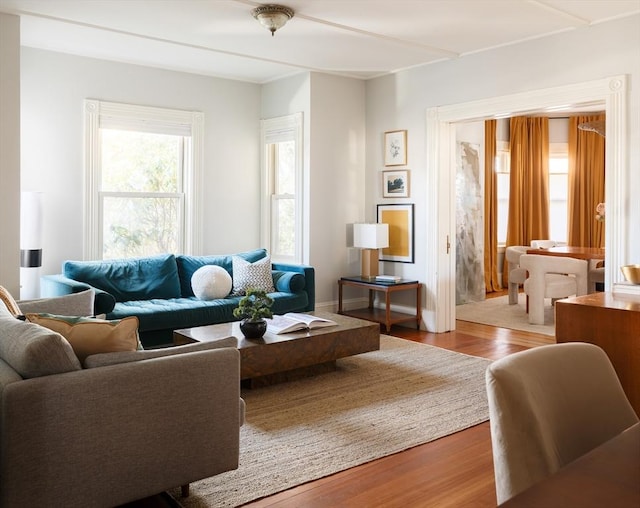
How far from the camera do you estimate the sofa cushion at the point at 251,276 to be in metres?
5.71

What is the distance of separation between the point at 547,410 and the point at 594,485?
34cm

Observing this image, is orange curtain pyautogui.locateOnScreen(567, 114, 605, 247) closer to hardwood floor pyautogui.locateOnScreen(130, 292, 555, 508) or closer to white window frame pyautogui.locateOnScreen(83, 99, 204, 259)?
white window frame pyautogui.locateOnScreen(83, 99, 204, 259)

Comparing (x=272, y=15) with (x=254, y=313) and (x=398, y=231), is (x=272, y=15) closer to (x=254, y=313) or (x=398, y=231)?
(x=254, y=313)

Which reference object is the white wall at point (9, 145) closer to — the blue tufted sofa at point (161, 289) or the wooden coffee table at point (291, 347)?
the blue tufted sofa at point (161, 289)

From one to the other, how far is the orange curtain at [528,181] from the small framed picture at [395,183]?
3446 millimetres

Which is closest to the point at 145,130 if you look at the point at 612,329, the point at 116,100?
the point at 116,100

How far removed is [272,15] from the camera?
433cm

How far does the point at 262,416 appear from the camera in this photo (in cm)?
356

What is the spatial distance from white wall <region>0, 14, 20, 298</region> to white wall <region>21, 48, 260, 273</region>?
0.90m

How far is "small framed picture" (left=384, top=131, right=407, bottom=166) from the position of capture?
6.27 meters

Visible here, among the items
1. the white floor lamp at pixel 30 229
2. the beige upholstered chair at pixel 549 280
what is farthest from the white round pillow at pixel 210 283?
the beige upholstered chair at pixel 549 280

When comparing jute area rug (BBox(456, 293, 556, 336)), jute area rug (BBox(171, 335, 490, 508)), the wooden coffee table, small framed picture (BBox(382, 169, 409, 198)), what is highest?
small framed picture (BBox(382, 169, 409, 198))

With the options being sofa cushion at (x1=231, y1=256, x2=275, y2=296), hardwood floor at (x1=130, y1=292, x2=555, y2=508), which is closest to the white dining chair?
sofa cushion at (x1=231, y1=256, x2=275, y2=296)

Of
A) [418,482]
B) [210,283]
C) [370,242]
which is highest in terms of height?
[370,242]
